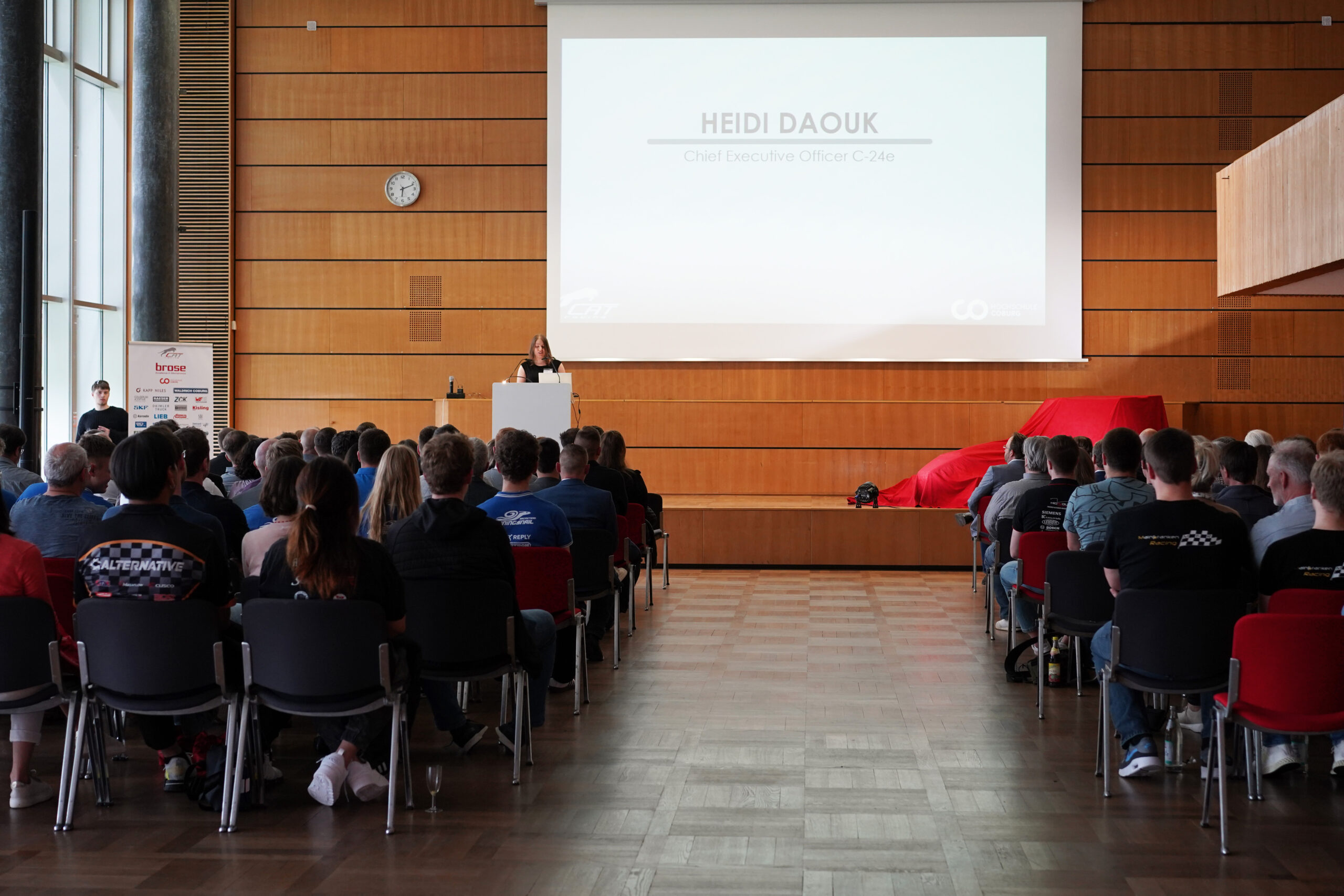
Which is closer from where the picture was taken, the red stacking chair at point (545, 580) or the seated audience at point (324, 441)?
the red stacking chair at point (545, 580)

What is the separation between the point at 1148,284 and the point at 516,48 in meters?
6.38

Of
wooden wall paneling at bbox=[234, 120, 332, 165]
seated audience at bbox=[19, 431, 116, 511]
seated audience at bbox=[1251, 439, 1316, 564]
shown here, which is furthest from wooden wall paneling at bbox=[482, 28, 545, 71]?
seated audience at bbox=[1251, 439, 1316, 564]

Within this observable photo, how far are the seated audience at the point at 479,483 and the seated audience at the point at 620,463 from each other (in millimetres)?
1102

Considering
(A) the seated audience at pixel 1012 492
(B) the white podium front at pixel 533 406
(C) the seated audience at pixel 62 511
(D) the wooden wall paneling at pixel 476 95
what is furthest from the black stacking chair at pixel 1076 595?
(D) the wooden wall paneling at pixel 476 95

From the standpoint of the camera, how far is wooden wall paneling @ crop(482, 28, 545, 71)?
11477 mm

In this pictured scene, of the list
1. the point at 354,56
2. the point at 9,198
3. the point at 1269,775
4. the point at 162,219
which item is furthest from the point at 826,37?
the point at 1269,775

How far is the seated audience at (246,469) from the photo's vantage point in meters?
5.77

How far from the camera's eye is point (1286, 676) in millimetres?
3193

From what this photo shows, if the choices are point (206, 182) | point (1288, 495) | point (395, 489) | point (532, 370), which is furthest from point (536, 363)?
point (1288, 495)

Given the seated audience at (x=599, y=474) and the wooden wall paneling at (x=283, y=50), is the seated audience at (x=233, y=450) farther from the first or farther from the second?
the wooden wall paneling at (x=283, y=50)

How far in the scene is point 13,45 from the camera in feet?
26.0

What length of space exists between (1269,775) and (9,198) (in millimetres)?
7869

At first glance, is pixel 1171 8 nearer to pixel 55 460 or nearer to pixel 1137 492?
pixel 1137 492

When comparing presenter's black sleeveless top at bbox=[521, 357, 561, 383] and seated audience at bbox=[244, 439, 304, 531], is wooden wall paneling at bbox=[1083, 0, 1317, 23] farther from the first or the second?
seated audience at bbox=[244, 439, 304, 531]
